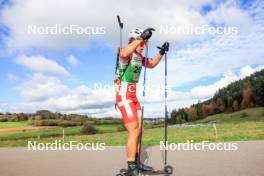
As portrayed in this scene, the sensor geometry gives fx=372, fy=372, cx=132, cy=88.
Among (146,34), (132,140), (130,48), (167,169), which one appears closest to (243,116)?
(167,169)

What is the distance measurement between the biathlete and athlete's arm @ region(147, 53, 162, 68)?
1.81ft

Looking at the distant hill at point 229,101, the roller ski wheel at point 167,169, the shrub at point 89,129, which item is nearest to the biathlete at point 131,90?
the roller ski wheel at point 167,169

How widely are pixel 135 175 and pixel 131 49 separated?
1.91 meters

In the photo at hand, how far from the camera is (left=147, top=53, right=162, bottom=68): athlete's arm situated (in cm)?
689

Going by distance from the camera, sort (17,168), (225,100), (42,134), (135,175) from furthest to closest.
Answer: (225,100) < (42,134) < (17,168) < (135,175)

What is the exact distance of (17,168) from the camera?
827 cm

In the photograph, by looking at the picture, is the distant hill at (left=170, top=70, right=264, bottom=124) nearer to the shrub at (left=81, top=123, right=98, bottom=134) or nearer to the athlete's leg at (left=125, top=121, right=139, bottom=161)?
the shrub at (left=81, top=123, right=98, bottom=134)

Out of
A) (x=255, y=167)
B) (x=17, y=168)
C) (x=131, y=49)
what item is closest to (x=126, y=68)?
(x=131, y=49)

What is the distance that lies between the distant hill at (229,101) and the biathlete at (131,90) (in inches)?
4790

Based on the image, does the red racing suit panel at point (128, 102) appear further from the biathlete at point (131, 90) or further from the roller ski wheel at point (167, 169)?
the roller ski wheel at point (167, 169)

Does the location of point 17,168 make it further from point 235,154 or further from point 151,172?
point 235,154

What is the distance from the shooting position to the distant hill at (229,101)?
139 metres

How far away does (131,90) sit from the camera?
6.11m

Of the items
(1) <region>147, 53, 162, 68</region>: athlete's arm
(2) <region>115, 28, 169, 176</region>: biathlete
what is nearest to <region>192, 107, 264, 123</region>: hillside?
(1) <region>147, 53, 162, 68</region>: athlete's arm
